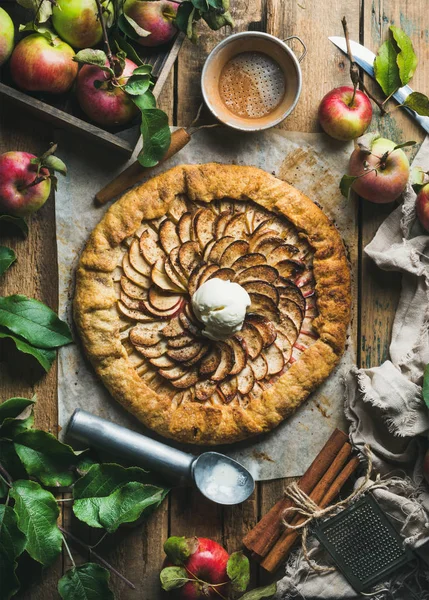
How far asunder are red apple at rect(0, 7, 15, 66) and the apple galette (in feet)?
2.57

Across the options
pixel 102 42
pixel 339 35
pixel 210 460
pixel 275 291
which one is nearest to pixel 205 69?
pixel 102 42

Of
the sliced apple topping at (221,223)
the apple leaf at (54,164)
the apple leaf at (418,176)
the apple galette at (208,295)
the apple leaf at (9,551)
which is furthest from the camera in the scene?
the apple leaf at (418,176)

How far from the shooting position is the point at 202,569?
3.32 meters

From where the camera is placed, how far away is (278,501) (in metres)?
3.52

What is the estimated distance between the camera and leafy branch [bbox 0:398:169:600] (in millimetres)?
3139

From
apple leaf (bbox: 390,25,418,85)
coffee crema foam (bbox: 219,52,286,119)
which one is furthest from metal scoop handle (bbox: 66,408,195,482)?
apple leaf (bbox: 390,25,418,85)

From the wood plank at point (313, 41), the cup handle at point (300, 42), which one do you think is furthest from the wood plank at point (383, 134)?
the cup handle at point (300, 42)

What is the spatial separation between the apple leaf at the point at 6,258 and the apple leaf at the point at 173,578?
147cm

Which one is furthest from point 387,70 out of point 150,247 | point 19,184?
point 19,184

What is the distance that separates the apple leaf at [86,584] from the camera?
3.21 metres

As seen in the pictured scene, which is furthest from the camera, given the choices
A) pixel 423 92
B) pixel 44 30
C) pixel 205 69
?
pixel 423 92

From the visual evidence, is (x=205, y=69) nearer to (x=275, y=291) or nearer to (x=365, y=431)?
(x=275, y=291)

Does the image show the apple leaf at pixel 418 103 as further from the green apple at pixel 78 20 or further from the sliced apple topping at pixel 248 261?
the green apple at pixel 78 20

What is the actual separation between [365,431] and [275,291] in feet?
2.48
